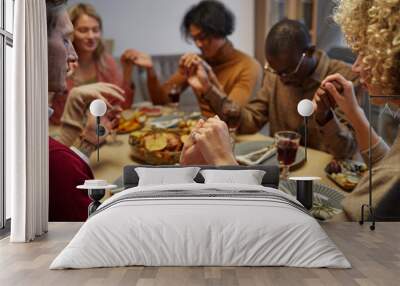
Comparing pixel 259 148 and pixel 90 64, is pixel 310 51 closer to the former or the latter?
pixel 259 148

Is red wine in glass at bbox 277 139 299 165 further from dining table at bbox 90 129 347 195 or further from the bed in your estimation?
the bed

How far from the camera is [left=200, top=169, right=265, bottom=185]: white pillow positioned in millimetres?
6663

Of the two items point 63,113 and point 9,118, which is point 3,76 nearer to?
point 9,118

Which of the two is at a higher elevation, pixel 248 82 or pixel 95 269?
pixel 248 82

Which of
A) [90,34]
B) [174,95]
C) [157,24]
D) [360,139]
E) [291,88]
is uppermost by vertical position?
[157,24]

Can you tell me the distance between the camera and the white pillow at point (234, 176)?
666 cm

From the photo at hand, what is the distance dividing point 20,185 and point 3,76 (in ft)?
4.29

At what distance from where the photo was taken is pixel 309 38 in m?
7.68

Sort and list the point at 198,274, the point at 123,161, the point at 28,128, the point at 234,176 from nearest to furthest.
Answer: the point at 198,274
the point at 28,128
the point at 234,176
the point at 123,161

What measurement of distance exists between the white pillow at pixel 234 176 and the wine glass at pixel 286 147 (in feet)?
2.32

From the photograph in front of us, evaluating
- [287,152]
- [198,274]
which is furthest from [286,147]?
[198,274]

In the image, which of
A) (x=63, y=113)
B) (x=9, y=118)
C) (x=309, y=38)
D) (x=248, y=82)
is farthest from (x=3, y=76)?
(x=309, y=38)

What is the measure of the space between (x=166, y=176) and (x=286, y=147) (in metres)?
1.69

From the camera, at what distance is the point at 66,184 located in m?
7.54
